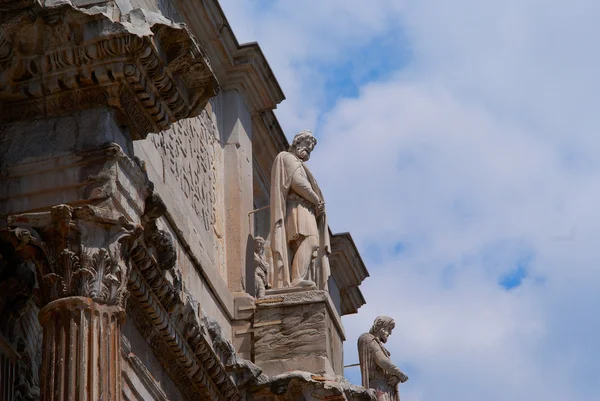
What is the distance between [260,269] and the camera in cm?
1914

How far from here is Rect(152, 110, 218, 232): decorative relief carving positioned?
656 inches

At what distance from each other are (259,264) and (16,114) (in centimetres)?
690

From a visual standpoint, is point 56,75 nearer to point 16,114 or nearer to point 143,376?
point 16,114

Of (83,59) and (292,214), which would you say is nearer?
(83,59)

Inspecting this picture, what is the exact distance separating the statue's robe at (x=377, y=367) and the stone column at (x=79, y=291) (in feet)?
34.7

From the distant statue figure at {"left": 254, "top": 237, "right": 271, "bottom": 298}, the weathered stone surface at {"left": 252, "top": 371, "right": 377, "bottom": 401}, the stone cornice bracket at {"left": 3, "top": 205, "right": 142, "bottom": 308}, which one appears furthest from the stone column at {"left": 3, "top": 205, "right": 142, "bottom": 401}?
the distant statue figure at {"left": 254, "top": 237, "right": 271, "bottom": 298}

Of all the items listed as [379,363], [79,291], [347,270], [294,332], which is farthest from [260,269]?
[79,291]

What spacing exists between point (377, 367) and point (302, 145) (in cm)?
435

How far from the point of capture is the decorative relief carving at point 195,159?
16.7 metres

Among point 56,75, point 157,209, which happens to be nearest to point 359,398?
point 157,209

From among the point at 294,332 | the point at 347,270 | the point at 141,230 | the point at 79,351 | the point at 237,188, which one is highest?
the point at 347,270

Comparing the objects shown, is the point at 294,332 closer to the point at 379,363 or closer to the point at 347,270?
the point at 379,363

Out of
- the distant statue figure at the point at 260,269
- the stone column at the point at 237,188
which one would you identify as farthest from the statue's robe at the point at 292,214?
the stone column at the point at 237,188

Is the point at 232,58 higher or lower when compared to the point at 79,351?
higher
